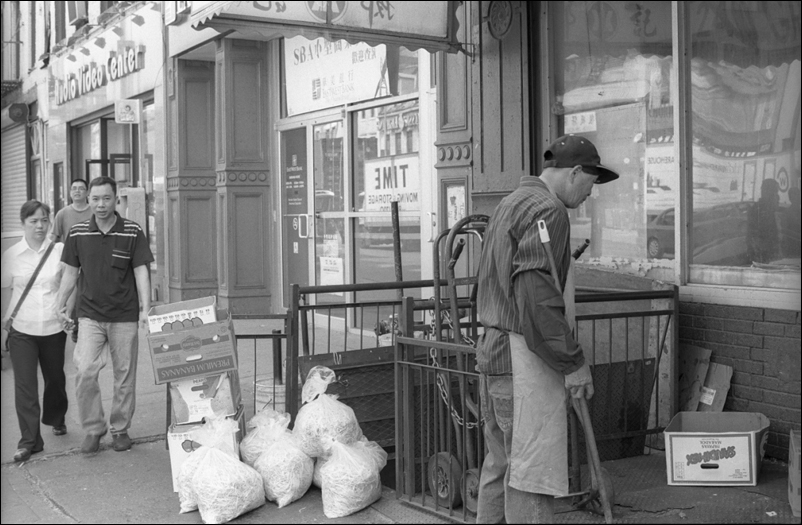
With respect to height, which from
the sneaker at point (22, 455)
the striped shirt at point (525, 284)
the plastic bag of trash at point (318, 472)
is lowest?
the sneaker at point (22, 455)

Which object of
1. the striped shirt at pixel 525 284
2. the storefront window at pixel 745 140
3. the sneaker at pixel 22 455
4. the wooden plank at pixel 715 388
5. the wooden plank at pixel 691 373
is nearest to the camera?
the striped shirt at pixel 525 284

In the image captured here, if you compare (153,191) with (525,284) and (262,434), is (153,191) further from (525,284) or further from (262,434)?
(525,284)

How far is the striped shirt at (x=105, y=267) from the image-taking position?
6848mm

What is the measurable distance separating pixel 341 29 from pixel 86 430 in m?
3.45

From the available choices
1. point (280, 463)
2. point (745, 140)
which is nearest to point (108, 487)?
point (280, 463)

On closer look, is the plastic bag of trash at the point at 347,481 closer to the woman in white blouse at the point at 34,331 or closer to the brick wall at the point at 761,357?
the brick wall at the point at 761,357

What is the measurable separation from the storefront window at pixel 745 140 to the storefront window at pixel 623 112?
0.85ft

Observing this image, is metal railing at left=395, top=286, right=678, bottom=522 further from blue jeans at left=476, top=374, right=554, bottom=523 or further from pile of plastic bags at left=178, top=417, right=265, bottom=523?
pile of plastic bags at left=178, top=417, right=265, bottom=523

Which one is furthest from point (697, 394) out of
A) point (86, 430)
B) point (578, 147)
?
point (86, 430)

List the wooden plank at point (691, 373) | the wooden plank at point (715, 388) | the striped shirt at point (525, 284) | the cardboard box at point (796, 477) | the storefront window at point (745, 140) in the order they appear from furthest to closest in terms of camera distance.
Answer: the wooden plank at point (691, 373)
the wooden plank at point (715, 388)
the storefront window at point (745, 140)
the cardboard box at point (796, 477)
the striped shirt at point (525, 284)

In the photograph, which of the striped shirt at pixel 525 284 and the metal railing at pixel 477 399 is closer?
the striped shirt at pixel 525 284

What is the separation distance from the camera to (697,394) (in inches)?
246

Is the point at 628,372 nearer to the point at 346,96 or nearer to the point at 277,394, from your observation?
the point at 277,394

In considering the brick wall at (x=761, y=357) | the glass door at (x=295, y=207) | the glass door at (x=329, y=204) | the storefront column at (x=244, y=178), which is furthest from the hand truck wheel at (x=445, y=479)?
the storefront column at (x=244, y=178)
